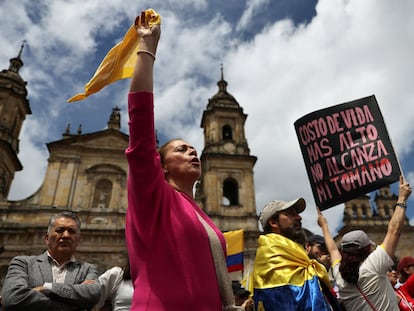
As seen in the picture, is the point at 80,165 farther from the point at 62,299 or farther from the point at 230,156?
the point at 62,299

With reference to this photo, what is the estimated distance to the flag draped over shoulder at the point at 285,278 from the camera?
2.49 metres

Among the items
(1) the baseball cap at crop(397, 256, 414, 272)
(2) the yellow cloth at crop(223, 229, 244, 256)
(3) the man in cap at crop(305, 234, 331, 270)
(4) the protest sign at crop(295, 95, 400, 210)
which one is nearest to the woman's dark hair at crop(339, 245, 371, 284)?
(4) the protest sign at crop(295, 95, 400, 210)

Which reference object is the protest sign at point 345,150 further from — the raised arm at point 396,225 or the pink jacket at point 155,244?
the pink jacket at point 155,244

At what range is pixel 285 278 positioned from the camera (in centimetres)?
258

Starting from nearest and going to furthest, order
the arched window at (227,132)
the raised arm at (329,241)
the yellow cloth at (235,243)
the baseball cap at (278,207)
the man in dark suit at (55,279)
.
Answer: the man in dark suit at (55,279) < the baseball cap at (278,207) < the raised arm at (329,241) < the yellow cloth at (235,243) < the arched window at (227,132)

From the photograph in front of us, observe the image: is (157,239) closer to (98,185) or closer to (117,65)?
(117,65)

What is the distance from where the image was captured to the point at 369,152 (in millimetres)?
3826

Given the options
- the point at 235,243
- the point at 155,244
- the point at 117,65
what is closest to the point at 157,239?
the point at 155,244

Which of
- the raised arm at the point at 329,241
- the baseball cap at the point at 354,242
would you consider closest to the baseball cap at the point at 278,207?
the baseball cap at the point at 354,242

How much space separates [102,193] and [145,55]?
18836mm

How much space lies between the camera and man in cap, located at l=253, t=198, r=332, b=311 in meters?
2.51

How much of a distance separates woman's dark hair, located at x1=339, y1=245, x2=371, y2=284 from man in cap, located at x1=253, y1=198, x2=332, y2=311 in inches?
7.2

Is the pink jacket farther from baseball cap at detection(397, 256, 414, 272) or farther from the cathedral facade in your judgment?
the cathedral facade

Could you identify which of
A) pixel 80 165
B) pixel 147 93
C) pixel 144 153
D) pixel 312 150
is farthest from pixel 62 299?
pixel 80 165
